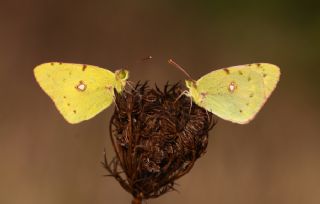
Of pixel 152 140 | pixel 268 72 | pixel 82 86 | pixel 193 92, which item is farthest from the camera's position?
pixel 268 72

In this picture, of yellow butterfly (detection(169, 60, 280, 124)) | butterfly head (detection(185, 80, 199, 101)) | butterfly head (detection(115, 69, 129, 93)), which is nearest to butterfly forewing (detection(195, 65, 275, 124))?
yellow butterfly (detection(169, 60, 280, 124))

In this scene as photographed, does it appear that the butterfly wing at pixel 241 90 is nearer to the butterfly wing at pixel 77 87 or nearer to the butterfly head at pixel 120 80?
the butterfly head at pixel 120 80

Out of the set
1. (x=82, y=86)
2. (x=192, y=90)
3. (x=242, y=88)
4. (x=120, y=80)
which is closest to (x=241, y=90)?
(x=242, y=88)

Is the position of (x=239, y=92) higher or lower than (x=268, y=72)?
lower

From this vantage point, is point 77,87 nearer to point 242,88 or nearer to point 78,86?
point 78,86

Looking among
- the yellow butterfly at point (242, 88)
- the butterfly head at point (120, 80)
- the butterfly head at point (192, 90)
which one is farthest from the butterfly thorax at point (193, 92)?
the butterfly head at point (120, 80)
